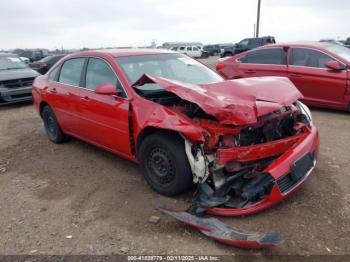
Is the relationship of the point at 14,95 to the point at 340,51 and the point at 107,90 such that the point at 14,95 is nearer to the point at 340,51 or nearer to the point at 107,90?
the point at 107,90

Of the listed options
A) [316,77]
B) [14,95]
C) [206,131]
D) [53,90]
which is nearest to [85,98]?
[53,90]

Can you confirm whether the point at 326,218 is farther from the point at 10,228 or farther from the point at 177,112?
the point at 10,228

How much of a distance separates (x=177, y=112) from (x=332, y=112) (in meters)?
5.17

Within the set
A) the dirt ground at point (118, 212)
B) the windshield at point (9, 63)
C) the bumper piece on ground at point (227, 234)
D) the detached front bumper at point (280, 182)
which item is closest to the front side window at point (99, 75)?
the dirt ground at point (118, 212)

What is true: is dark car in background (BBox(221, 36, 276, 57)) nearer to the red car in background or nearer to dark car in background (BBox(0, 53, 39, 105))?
the red car in background

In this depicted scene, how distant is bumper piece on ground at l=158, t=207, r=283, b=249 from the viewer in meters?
2.60

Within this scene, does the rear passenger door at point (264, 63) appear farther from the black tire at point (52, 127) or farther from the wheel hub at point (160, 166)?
the wheel hub at point (160, 166)

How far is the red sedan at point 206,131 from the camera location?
3.10 meters

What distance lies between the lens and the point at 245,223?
309 cm

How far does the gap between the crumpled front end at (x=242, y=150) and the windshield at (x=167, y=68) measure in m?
0.78

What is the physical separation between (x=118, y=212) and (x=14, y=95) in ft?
25.3

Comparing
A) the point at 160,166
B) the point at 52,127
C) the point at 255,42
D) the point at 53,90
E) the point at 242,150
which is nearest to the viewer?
the point at 242,150

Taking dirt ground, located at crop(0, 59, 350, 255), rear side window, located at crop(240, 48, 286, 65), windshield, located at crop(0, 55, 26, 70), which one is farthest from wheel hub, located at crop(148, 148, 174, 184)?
windshield, located at crop(0, 55, 26, 70)

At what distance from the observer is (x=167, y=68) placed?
4.45m
